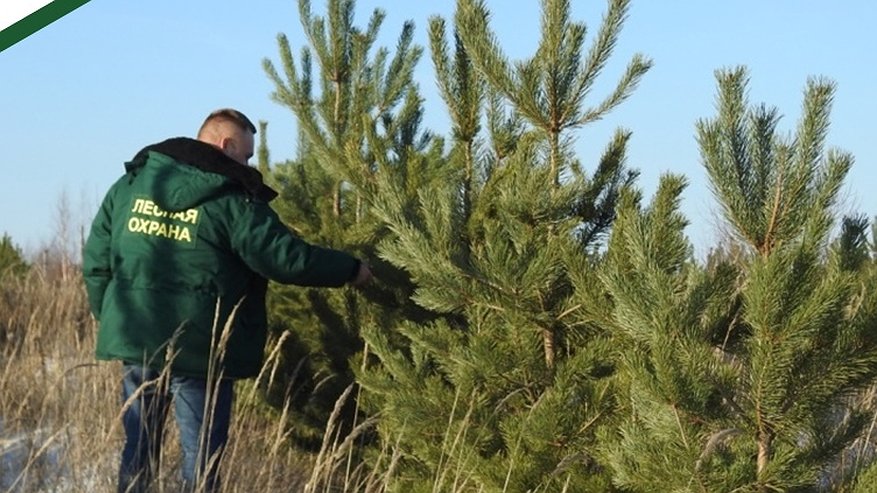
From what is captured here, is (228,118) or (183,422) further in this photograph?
(228,118)

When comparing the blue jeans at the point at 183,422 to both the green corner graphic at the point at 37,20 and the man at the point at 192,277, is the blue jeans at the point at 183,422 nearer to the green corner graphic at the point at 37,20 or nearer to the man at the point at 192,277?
the man at the point at 192,277

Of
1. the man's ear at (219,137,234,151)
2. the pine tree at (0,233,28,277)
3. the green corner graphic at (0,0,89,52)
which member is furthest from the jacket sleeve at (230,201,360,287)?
the pine tree at (0,233,28,277)

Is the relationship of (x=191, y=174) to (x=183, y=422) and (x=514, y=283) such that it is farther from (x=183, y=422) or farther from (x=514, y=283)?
(x=514, y=283)

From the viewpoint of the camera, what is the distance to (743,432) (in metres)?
3.53

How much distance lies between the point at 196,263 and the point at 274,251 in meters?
0.29

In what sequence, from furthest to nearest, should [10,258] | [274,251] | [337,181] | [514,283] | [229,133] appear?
[10,258] → [337,181] → [229,133] → [274,251] → [514,283]

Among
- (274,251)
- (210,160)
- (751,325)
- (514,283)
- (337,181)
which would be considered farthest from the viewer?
(337,181)

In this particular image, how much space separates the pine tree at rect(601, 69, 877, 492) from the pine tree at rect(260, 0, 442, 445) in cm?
166

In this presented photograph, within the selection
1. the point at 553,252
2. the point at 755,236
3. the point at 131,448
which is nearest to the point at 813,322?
the point at 755,236

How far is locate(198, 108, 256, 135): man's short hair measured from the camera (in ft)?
16.4

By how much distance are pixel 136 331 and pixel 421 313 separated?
1.43 meters

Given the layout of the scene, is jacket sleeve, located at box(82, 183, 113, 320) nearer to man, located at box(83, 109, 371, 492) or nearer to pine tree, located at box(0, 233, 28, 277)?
man, located at box(83, 109, 371, 492)

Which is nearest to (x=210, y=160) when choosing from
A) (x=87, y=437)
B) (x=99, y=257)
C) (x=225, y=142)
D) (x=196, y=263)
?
(x=225, y=142)

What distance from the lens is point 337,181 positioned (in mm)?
6617
